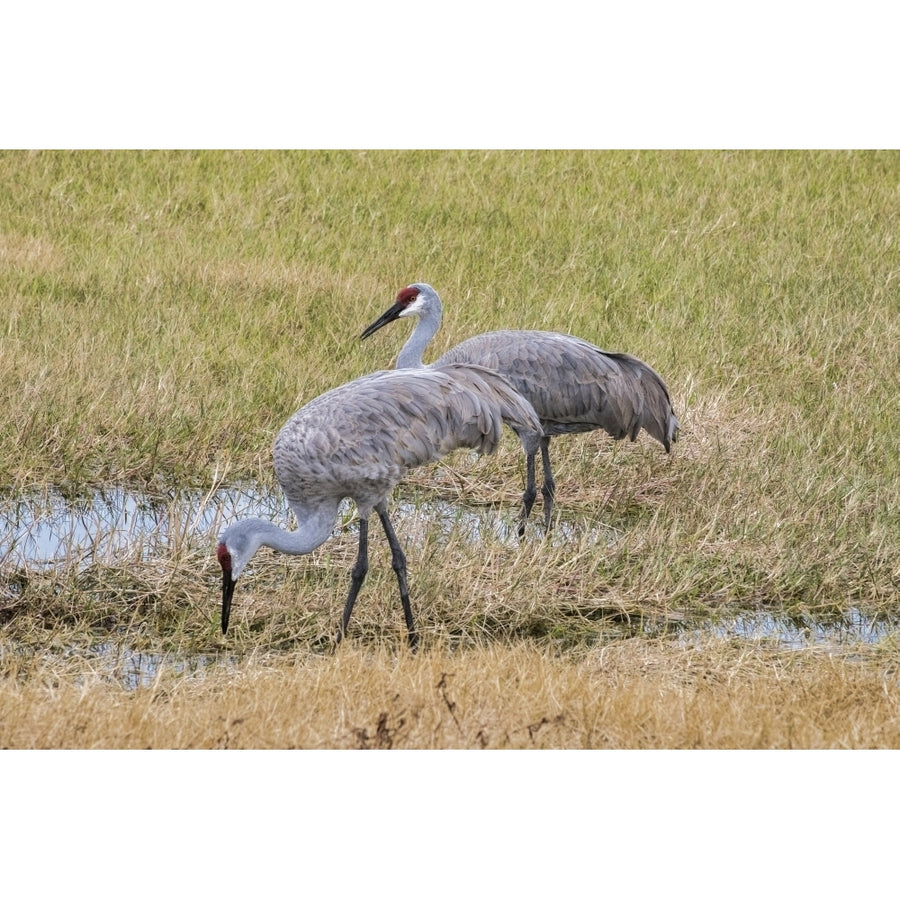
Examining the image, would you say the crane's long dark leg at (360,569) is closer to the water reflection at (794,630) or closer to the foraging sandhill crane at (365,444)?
the foraging sandhill crane at (365,444)

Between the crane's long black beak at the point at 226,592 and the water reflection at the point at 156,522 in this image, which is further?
the water reflection at the point at 156,522

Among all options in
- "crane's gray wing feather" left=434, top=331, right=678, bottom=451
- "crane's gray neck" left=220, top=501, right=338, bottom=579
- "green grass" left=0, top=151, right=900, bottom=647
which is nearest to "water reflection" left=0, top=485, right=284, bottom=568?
"green grass" left=0, top=151, right=900, bottom=647

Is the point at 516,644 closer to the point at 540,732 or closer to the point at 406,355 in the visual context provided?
the point at 540,732

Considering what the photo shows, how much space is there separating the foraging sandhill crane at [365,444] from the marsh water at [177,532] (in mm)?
529

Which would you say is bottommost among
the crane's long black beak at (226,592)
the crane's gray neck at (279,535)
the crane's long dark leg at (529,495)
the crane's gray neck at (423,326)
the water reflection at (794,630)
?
the water reflection at (794,630)

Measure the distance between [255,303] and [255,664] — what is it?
172 inches

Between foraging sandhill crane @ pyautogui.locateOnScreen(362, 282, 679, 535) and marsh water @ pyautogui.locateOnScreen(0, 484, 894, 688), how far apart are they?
1.10 ft

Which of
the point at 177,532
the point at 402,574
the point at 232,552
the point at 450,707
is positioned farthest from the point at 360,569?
the point at 450,707

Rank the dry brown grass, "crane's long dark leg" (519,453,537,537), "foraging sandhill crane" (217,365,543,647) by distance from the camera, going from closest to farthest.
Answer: the dry brown grass, "foraging sandhill crane" (217,365,543,647), "crane's long dark leg" (519,453,537,537)

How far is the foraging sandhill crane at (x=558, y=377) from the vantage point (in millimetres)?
6164

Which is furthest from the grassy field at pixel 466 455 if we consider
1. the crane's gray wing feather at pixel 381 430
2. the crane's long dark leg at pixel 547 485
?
the crane's gray wing feather at pixel 381 430

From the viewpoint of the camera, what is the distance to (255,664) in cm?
478

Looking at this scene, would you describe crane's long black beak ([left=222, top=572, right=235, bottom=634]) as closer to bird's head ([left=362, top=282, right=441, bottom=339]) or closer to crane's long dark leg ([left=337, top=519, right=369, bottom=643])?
crane's long dark leg ([left=337, top=519, right=369, bottom=643])

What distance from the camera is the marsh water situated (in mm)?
4961
